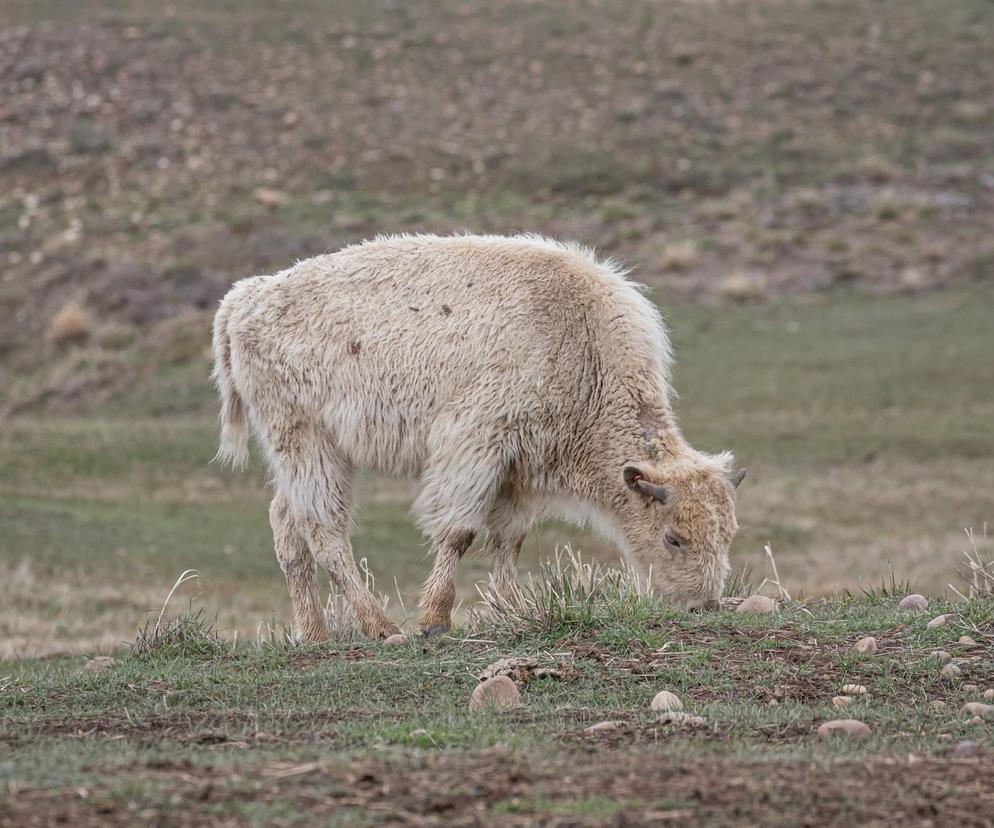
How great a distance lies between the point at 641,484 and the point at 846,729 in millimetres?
3179

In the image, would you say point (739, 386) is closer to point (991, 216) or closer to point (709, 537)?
point (991, 216)

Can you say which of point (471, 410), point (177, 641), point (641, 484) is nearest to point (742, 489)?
point (641, 484)

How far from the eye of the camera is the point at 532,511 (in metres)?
9.35

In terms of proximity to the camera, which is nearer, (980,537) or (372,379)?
(372,379)

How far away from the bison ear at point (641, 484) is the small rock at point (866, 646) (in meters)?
1.75

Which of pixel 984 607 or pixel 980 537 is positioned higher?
pixel 984 607

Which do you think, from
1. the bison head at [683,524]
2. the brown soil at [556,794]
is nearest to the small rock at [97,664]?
the brown soil at [556,794]

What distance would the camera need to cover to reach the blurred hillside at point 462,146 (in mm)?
31406

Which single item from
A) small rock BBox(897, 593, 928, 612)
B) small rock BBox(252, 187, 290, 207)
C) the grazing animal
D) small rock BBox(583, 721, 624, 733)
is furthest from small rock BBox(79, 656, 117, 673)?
small rock BBox(252, 187, 290, 207)

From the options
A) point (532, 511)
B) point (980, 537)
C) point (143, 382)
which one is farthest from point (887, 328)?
point (532, 511)

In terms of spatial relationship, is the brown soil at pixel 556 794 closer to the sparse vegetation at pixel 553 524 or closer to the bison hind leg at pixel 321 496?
the sparse vegetation at pixel 553 524

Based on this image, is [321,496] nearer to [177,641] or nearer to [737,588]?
[177,641]

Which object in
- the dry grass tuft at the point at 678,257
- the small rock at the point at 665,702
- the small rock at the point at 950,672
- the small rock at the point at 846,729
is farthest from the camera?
the dry grass tuft at the point at 678,257

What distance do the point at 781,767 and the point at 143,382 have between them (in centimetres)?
2327
